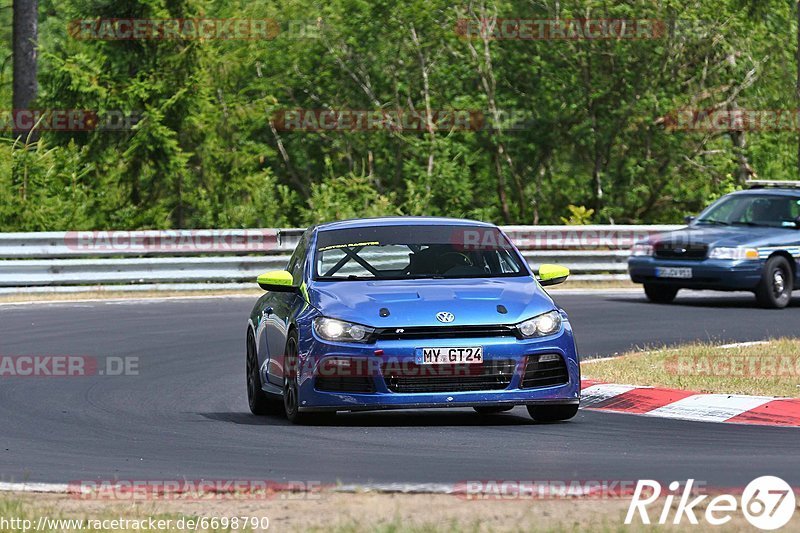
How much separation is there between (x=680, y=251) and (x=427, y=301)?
12346 millimetres

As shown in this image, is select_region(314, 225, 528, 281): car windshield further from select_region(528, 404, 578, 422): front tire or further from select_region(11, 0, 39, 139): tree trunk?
select_region(11, 0, 39, 139): tree trunk

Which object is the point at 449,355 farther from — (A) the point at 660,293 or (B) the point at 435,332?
(A) the point at 660,293

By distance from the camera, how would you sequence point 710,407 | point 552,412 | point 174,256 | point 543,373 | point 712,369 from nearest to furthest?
point 543,373, point 552,412, point 710,407, point 712,369, point 174,256

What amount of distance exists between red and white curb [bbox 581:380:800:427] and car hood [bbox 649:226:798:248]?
9.59 m

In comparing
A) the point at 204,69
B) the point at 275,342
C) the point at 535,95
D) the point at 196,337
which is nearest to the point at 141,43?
the point at 204,69

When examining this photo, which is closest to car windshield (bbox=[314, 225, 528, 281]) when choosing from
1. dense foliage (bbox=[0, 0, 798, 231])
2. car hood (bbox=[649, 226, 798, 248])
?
car hood (bbox=[649, 226, 798, 248])

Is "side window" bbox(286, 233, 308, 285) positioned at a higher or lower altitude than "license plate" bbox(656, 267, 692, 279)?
higher

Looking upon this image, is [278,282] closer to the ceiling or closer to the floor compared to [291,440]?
closer to the ceiling

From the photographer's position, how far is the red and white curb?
11.4 metres

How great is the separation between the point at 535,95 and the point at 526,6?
1958mm

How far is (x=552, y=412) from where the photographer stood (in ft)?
37.2

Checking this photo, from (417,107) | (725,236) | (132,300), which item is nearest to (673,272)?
(725,236)

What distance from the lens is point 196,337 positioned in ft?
60.7

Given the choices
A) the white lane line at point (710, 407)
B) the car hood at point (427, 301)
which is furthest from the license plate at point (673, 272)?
the car hood at point (427, 301)
